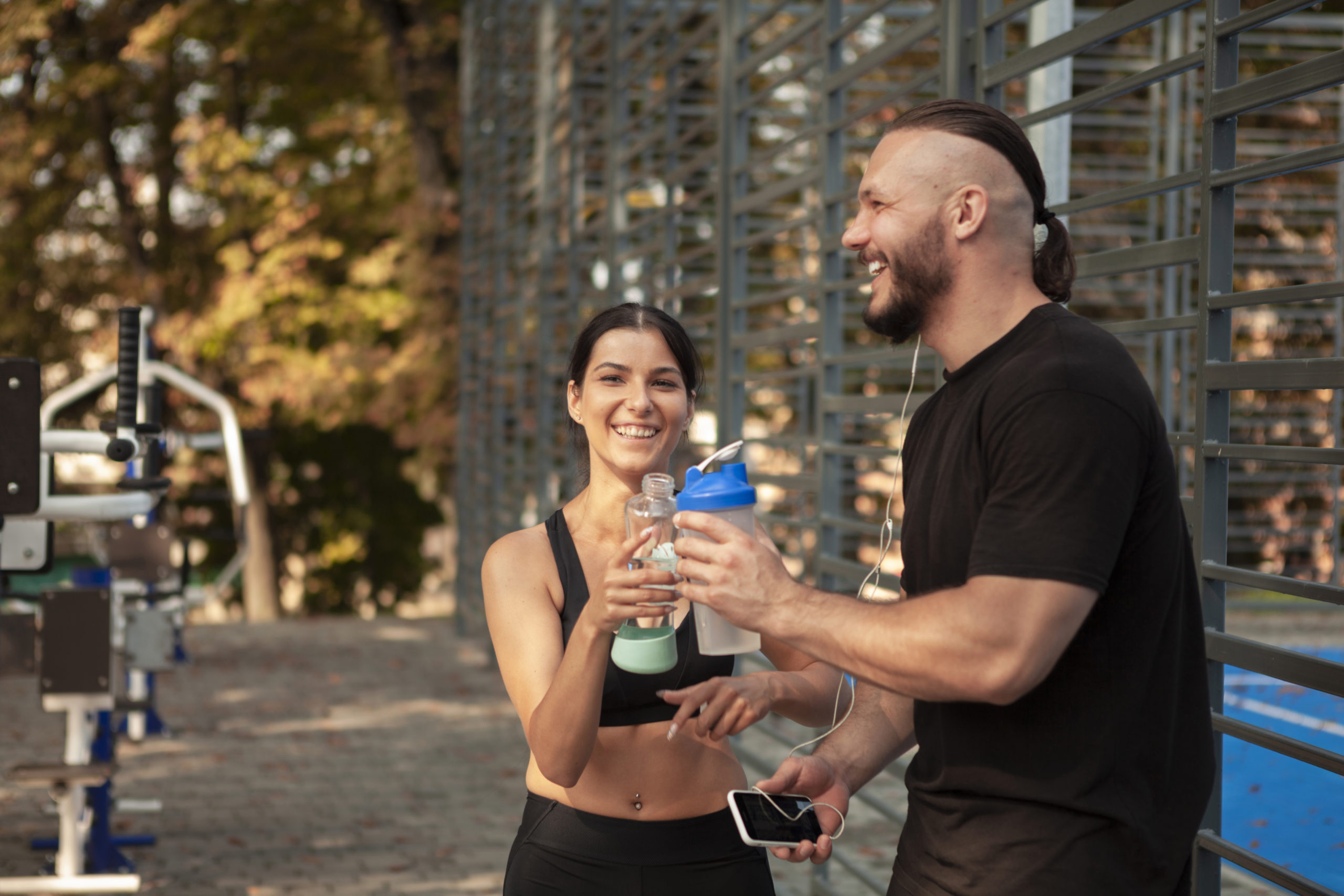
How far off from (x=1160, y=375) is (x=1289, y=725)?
3.10m

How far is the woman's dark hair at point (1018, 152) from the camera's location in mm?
1749

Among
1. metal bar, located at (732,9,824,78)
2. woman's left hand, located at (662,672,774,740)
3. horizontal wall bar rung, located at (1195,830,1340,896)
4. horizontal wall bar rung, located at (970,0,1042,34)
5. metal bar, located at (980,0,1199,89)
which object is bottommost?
horizontal wall bar rung, located at (1195,830,1340,896)

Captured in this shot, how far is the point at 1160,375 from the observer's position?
1062 centimetres

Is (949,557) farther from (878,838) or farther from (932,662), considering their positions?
(878,838)

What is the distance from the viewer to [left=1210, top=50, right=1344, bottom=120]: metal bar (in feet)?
6.44

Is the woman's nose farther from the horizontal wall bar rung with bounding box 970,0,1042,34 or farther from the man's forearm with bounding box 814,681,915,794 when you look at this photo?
the horizontal wall bar rung with bounding box 970,0,1042,34

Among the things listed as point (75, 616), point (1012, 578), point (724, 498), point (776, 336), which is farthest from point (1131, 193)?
point (75, 616)

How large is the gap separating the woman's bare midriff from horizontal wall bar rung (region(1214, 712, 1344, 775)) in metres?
Result: 0.89

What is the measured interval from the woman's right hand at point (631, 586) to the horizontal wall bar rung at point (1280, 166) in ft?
3.66

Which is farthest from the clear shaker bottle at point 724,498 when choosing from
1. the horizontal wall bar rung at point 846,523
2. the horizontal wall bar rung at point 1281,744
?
A: the horizontal wall bar rung at point 846,523

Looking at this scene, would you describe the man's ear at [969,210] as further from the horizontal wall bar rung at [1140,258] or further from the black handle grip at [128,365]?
the black handle grip at [128,365]

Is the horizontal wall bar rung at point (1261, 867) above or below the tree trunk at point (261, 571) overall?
above

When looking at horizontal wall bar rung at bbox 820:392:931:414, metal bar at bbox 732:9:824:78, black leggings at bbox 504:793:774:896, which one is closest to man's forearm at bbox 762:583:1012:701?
black leggings at bbox 504:793:774:896

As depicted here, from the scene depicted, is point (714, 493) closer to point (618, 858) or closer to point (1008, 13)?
point (618, 858)
